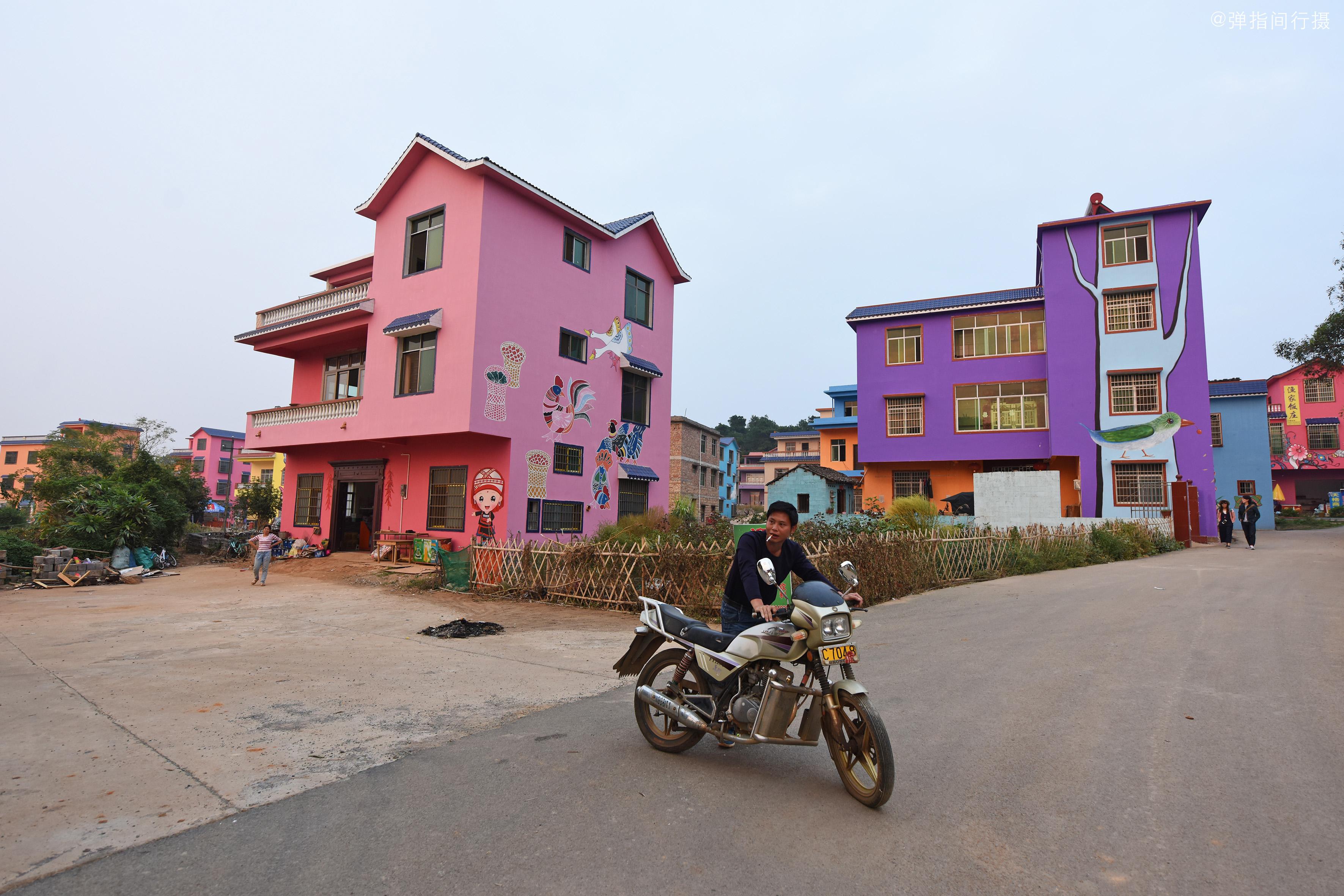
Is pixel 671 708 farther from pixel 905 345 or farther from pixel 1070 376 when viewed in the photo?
pixel 905 345

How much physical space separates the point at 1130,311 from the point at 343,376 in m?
27.7

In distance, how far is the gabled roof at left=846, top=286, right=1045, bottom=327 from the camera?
90.7 feet

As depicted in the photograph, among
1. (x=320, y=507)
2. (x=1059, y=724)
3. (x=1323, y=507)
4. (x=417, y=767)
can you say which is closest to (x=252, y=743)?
(x=417, y=767)

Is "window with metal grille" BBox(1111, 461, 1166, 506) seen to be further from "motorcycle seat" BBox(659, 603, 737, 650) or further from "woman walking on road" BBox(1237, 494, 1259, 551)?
"motorcycle seat" BBox(659, 603, 737, 650)

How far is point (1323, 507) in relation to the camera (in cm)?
3900

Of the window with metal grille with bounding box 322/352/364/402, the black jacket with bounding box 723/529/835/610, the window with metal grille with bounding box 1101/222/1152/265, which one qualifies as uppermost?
the window with metal grille with bounding box 1101/222/1152/265

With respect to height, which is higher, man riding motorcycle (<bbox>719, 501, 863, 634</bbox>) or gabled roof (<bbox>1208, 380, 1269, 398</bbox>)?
gabled roof (<bbox>1208, 380, 1269, 398</bbox>)

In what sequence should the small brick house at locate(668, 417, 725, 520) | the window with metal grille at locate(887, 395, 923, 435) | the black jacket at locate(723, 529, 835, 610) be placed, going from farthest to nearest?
the small brick house at locate(668, 417, 725, 520) < the window with metal grille at locate(887, 395, 923, 435) < the black jacket at locate(723, 529, 835, 610)

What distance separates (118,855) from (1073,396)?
28840mm

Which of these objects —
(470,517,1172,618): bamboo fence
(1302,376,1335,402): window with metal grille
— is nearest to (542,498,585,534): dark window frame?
(470,517,1172,618): bamboo fence

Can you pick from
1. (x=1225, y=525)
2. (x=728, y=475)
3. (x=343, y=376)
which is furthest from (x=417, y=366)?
(x=728, y=475)

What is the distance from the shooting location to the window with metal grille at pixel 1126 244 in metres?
25.4

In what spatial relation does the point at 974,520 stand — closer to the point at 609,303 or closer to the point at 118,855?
the point at 609,303

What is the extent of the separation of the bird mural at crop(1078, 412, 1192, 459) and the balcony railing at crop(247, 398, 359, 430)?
2508 cm
